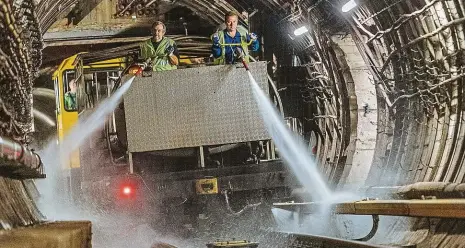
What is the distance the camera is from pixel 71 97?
40.8ft

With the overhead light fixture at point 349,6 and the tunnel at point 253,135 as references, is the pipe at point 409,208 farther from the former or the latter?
the overhead light fixture at point 349,6

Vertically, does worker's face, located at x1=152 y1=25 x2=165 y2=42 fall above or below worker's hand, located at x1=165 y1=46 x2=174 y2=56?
above

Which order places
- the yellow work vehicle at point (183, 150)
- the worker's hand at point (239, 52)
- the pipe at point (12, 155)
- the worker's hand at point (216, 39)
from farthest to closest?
1. the worker's hand at point (216, 39)
2. the worker's hand at point (239, 52)
3. the yellow work vehicle at point (183, 150)
4. the pipe at point (12, 155)

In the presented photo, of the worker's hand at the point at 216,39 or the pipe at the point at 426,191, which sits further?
the worker's hand at the point at 216,39

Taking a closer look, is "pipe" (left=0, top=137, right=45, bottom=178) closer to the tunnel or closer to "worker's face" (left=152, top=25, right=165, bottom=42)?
the tunnel

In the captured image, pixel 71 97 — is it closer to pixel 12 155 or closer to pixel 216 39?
pixel 216 39

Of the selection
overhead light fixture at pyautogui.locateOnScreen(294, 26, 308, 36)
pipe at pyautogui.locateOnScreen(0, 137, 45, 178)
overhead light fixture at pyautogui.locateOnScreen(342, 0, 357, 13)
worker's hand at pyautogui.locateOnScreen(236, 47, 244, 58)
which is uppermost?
overhead light fixture at pyautogui.locateOnScreen(294, 26, 308, 36)

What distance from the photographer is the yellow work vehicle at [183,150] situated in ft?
36.4

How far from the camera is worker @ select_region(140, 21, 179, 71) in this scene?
Result: 1184 centimetres

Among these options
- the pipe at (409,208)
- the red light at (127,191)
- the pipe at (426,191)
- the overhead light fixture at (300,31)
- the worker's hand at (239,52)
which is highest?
the overhead light fixture at (300,31)

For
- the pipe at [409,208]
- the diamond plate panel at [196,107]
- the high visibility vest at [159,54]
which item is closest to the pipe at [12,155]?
the diamond plate panel at [196,107]

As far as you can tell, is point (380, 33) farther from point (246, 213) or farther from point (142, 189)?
point (142, 189)

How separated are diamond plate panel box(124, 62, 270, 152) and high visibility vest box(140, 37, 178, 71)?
616 millimetres

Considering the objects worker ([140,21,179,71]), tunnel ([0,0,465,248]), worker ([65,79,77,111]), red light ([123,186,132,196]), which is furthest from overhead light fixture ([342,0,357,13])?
worker ([65,79,77,111])
